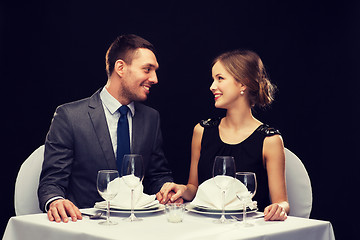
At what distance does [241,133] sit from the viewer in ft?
8.86

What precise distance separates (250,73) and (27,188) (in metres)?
1.27

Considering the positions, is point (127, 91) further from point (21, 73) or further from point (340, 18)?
point (340, 18)

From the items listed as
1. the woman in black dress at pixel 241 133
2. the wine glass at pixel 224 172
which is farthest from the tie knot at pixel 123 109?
the wine glass at pixel 224 172

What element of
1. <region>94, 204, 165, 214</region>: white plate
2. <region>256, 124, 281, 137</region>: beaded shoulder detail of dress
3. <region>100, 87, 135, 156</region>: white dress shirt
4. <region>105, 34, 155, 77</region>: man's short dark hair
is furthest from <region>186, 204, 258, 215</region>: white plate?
<region>105, 34, 155, 77</region>: man's short dark hair

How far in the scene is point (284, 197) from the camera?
2396mm

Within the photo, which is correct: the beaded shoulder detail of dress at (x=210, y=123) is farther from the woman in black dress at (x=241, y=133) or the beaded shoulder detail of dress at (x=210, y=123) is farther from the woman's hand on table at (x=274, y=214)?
the woman's hand on table at (x=274, y=214)

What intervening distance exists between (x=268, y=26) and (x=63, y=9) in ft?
5.04

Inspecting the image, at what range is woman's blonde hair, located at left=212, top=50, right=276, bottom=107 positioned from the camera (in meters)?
2.67

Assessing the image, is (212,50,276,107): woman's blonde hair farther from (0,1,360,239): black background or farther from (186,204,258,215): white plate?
(0,1,360,239): black background

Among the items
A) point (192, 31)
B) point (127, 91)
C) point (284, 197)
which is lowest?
point (284, 197)

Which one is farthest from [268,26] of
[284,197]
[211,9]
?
[284,197]

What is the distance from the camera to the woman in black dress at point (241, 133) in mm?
2576

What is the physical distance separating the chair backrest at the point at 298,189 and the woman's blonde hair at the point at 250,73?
0.40 m

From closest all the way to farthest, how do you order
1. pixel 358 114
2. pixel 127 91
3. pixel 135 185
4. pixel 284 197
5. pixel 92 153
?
pixel 135 185 → pixel 284 197 → pixel 92 153 → pixel 127 91 → pixel 358 114
